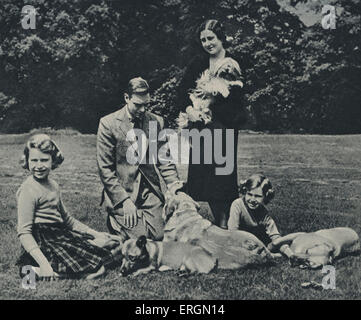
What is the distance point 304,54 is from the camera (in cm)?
751

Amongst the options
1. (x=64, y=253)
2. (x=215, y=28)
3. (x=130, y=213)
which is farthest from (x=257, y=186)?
(x=64, y=253)

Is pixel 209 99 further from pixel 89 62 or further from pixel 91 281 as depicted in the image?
pixel 91 281

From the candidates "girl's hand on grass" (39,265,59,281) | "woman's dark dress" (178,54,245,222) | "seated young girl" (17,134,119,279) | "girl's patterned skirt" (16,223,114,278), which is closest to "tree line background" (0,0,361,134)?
"woman's dark dress" (178,54,245,222)

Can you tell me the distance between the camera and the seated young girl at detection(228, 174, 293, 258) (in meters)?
7.03

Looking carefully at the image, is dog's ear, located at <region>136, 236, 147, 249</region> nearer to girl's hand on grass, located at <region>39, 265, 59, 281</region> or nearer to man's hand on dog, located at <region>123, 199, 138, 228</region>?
man's hand on dog, located at <region>123, 199, 138, 228</region>

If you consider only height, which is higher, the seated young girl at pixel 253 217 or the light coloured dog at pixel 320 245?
the seated young girl at pixel 253 217

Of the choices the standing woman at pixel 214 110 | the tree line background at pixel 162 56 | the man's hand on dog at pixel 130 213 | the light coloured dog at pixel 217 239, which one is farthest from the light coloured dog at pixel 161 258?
the tree line background at pixel 162 56

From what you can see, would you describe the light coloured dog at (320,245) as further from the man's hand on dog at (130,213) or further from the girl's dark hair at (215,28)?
the girl's dark hair at (215,28)

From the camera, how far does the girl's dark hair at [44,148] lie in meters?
7.01

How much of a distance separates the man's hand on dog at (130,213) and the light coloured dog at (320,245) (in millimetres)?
1740

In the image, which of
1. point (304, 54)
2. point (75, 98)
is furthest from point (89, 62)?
point (304, 54)

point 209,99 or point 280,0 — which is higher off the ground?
point 280,0

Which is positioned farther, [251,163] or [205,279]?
[251,163]

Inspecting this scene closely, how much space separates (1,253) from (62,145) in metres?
1.55
